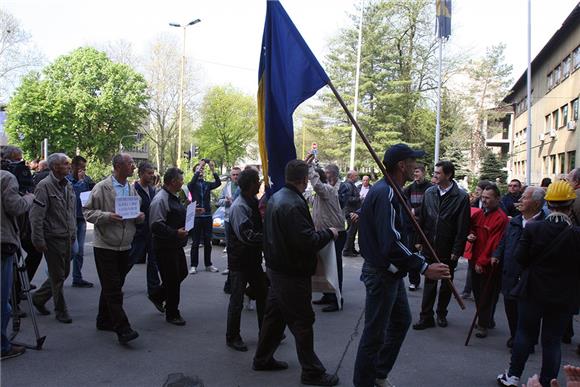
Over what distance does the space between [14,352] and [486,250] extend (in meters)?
5.39

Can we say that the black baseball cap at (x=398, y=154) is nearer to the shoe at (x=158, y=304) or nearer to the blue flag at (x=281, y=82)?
the blue flag at (x=281, y=82)

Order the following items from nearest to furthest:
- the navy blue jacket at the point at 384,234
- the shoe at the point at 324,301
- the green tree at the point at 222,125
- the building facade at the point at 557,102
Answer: the navy blue jacket at the point at 384,234
the shoe at the point at 324,301
the building facade at the point at 557,102
the green tree at the point at 222,125

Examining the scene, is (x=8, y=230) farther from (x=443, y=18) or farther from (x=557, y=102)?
(x=557, y=102)

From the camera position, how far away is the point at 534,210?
4.92 m

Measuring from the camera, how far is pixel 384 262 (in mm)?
3656

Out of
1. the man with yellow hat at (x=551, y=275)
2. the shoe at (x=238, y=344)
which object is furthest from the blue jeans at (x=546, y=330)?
the shoe at (x=238, y=344)

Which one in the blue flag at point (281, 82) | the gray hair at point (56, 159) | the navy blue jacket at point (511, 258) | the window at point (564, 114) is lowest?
the navy blue jacket at point (511, 258)

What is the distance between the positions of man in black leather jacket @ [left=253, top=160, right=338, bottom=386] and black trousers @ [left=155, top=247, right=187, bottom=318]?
6.32 ft

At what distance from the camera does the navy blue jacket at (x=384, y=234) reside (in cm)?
359

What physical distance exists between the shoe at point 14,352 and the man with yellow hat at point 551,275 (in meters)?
4.75

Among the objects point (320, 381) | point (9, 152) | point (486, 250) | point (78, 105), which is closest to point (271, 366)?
point (320, 381)

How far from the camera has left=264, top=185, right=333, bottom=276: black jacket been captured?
4.04 meters

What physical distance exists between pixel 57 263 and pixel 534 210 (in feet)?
17.8

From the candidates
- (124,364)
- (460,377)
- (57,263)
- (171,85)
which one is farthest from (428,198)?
(171,85)
